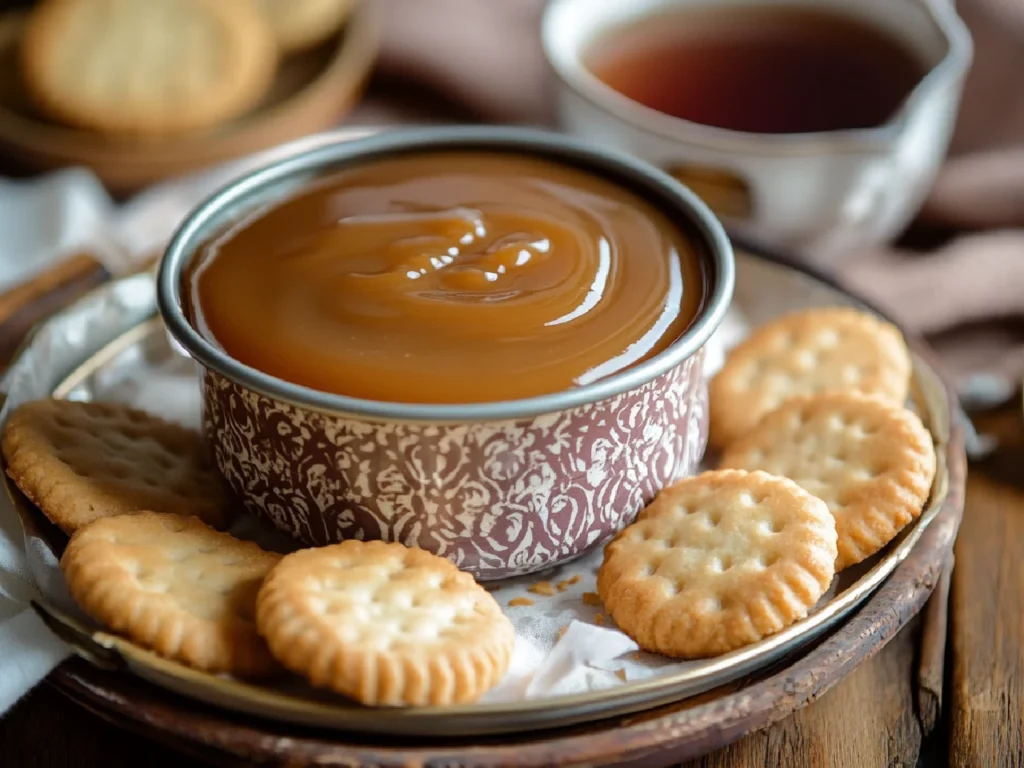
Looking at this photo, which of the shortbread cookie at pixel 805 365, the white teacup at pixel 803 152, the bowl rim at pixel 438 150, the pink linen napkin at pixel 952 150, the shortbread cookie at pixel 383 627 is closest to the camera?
the shortbread cookie at pixel 383 627

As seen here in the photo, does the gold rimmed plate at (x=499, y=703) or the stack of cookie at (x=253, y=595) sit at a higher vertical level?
the stack of cookie at (x=253, y=595)

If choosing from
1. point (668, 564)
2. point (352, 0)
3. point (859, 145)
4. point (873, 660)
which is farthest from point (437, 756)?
point (352, 0)

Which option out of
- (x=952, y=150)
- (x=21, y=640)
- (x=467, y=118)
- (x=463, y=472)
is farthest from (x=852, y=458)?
(x=467, y=118)

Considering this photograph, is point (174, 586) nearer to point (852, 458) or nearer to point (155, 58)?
point (852, 458)

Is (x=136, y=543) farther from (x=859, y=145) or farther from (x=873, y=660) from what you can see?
(x=859, y=145)

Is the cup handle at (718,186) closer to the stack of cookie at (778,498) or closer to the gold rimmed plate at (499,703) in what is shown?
the stack of cookie at (778,498)

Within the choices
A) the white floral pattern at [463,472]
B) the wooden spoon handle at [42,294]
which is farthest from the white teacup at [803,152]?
the wooden spoon handle at [42,294]

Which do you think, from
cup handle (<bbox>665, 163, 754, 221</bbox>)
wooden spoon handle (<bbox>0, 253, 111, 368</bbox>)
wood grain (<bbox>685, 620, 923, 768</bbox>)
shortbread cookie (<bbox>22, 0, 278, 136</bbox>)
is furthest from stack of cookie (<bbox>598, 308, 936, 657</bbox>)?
shortbread cookie (<bbox>22, 0, 278, 136</bbox>)

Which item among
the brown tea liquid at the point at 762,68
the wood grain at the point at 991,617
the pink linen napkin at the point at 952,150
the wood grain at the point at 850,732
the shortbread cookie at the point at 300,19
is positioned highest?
the shortbread cookie at the point at 300,19
